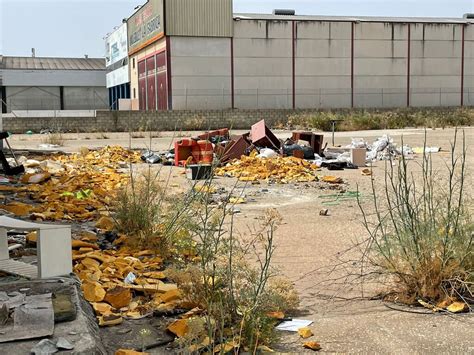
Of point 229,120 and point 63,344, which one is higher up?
point 229,120

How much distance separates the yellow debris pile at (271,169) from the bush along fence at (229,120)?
1844 cm

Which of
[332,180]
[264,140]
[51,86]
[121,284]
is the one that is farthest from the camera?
[51,86]

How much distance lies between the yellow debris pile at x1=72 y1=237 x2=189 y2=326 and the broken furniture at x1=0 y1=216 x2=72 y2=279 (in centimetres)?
47

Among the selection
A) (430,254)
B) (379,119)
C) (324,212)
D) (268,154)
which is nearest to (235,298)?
(430,254)

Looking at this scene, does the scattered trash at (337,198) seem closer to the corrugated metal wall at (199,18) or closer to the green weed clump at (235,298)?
the green weed clump at (235,298)

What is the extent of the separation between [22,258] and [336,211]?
5.67m

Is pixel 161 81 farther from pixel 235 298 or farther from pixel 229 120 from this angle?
pixel 235 298

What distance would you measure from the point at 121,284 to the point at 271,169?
29.9ft

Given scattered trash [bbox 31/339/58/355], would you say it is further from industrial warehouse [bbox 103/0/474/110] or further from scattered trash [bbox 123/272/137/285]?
industrial warehouse [bbox 103/0/474/110]

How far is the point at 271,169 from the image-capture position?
13609mm

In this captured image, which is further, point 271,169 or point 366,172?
point 366,172

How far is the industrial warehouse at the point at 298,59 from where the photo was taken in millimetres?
40781

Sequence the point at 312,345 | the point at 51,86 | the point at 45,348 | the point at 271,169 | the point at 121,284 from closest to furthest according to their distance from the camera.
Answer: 1. the point at 45,348
2. the point at 312,345
3. the point at 121,284
4. the point at 271,169
5. the point at 51,86

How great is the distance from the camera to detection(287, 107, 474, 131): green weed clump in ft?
113
